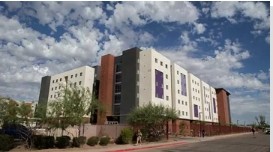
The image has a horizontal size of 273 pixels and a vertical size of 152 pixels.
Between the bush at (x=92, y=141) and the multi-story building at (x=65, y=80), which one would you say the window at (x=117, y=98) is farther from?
the bush at (x=92, y=141)

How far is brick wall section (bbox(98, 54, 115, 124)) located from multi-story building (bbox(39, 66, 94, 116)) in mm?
4024

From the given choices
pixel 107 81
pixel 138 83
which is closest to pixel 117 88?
pixel 107 81

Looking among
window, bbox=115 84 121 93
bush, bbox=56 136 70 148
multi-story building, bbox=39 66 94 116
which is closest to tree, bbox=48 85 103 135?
bush, bbox=56 136 70 148

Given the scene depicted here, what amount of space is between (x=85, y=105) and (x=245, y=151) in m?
13.8

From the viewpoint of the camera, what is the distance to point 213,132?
196 ft

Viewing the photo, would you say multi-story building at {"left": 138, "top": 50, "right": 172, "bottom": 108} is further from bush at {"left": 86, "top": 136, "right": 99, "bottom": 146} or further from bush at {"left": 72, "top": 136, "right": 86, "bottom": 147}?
bush at {"left": 72, "top": 136, "right": 86, "bottom": 147}

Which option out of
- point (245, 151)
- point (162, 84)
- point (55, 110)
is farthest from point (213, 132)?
point (55, 110)

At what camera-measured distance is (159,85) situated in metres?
60.4

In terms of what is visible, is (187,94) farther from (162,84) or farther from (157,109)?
(157,109)

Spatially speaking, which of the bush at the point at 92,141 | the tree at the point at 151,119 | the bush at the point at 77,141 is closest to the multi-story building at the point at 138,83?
the tree at the point at 151,119

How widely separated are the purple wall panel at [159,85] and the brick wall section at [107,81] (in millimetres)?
11483

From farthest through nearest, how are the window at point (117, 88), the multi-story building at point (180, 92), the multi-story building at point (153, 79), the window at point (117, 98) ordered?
the multi-story building at point (180, 92), the window at point (117, 88), the window at point (117, 98), the multi-story building at point (153, 79)

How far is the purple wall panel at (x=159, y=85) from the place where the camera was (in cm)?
5939

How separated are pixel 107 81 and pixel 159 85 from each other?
42.4 feet
